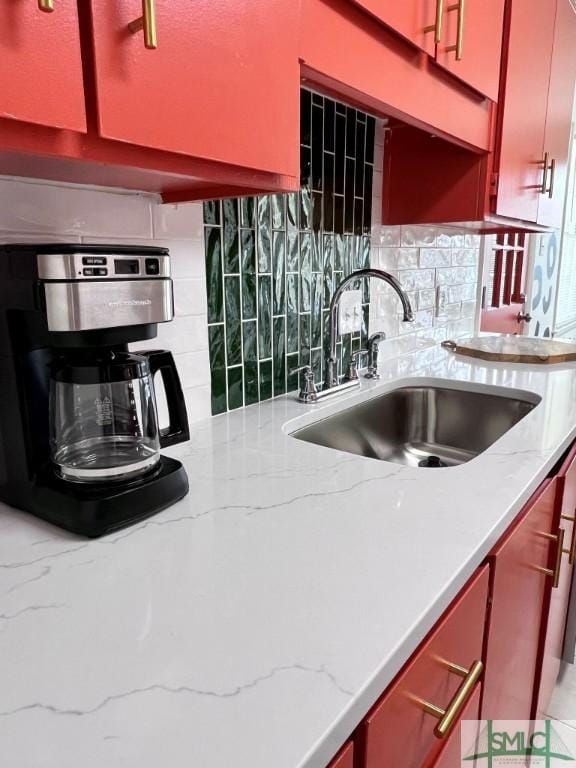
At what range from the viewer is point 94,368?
69 centimetres

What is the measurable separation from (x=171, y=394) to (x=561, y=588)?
3.52 ft

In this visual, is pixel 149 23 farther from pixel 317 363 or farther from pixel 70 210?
pixel 317 363

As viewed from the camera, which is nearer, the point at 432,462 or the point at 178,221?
the point at 178,221

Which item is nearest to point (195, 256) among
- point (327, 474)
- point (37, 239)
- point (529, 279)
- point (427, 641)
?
point (37, 239)

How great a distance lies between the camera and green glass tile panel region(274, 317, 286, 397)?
1.29m

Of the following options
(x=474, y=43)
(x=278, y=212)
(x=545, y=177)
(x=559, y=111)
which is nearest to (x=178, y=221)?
(x=278, y=212)

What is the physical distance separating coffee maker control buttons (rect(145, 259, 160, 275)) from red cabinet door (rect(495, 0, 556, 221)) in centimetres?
119

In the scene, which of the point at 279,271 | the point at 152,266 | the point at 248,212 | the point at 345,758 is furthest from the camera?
the point at 279,271

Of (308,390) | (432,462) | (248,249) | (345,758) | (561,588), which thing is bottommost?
(561,588)

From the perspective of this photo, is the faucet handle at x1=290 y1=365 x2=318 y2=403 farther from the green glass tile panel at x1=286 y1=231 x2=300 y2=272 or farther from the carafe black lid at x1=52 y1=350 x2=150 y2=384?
the carafe black lid at x1=52 y1=350 x2=150 y2=384

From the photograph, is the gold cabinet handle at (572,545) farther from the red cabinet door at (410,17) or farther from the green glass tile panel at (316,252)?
the red cabinet door at (410,17)

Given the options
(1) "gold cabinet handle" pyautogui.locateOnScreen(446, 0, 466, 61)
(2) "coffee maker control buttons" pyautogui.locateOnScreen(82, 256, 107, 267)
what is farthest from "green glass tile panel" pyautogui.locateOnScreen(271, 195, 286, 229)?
(2) "coffee maker control buttons" pyautogui.locateOnScreen(82, 256, 107, 267)

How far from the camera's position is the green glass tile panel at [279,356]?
1.29 metres

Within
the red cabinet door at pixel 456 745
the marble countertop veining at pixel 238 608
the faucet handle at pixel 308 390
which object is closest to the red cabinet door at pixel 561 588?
the marble countertop veining at pixel 238 608
